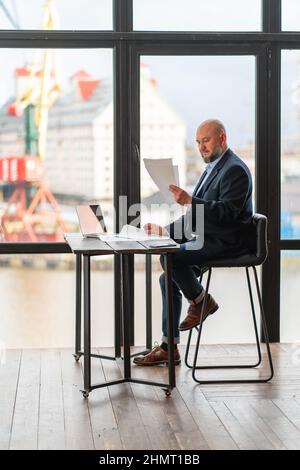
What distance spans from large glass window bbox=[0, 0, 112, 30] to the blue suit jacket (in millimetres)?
1306

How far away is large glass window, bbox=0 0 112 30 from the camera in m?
5.27

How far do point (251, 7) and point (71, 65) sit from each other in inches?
47.4

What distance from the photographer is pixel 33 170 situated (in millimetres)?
5375

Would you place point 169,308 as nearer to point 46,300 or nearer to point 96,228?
point 96,228

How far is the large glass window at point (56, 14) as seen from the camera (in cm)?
527

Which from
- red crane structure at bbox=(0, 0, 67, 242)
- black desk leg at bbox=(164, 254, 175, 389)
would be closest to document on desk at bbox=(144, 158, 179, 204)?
black desk leg at bbox=(164, 254, 175, 389)

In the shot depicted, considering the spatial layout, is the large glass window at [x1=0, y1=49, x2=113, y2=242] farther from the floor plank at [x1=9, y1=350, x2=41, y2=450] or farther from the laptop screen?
the floor plank at [x1=9, y1=350, x2=41, y2=450]

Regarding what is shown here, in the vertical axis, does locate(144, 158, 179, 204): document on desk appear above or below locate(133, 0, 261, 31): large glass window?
below

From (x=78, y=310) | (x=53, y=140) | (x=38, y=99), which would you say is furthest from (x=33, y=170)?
(x=78, y=310)

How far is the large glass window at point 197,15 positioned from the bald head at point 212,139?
0.88 metres

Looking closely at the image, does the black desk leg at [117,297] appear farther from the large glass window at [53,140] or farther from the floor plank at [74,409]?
the floor plank at [74,409]

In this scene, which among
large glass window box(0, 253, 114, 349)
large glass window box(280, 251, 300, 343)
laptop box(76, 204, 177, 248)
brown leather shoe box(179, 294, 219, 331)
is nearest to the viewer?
laptop box(76, 204, 177, 248)

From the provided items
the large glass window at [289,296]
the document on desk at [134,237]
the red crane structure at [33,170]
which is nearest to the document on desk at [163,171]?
the document on desk at [134,237]
